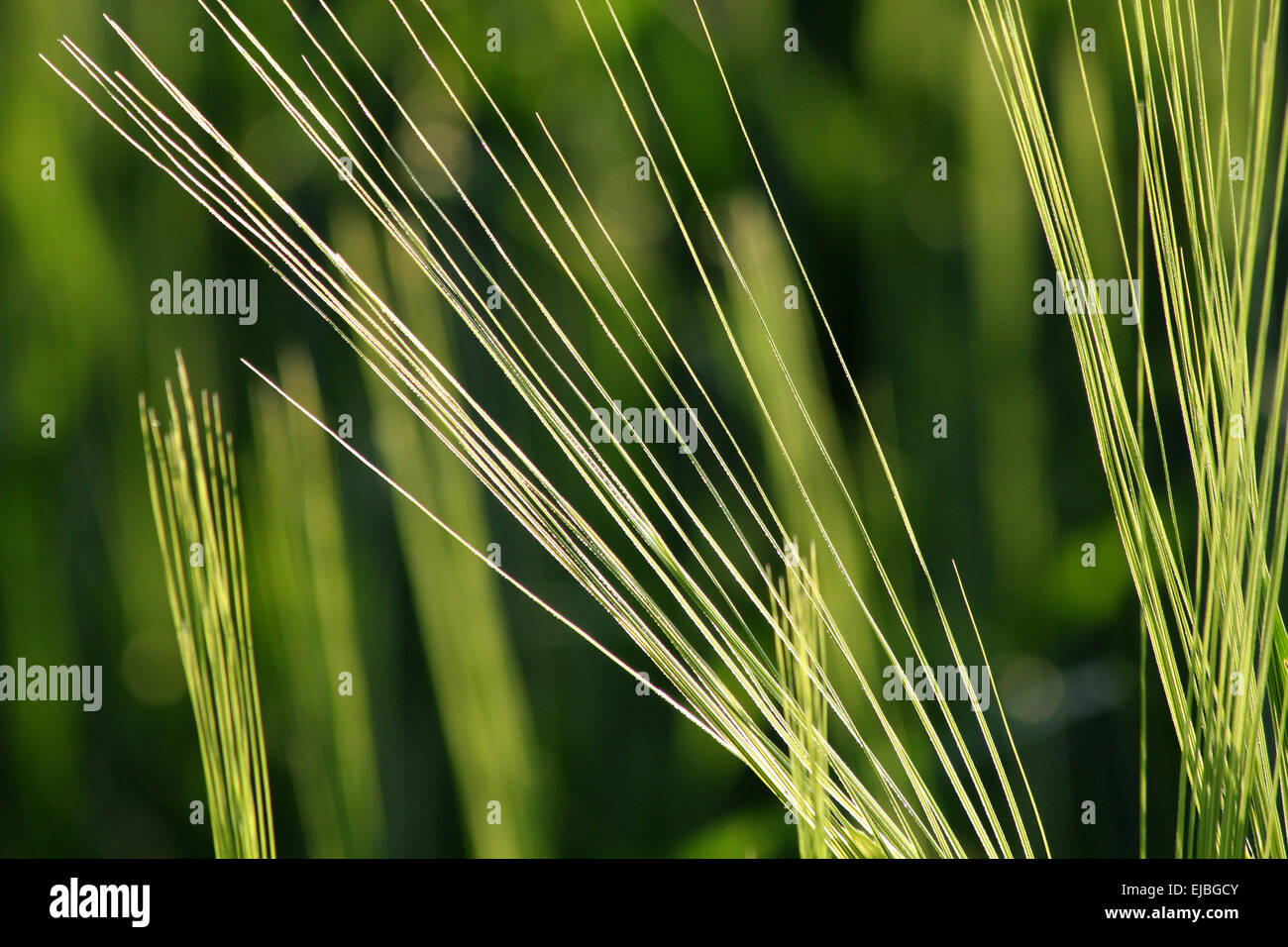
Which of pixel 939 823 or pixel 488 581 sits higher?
pixel 488 581

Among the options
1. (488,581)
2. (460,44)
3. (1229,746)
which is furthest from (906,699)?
(460,44)

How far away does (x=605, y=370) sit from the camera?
0.71 meters

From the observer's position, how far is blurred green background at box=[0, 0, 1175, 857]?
0.69m

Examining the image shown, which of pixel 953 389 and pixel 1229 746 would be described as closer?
pixel 1229 746

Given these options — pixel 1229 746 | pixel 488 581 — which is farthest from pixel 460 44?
pixel 1229 746

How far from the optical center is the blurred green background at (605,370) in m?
0.69

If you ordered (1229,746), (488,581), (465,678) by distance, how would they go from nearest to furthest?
(1229,746)
(465,678)
(488,581)

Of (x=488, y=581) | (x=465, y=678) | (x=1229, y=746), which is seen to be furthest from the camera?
(x=488, y=581)

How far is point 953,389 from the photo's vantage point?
710 millimetres
